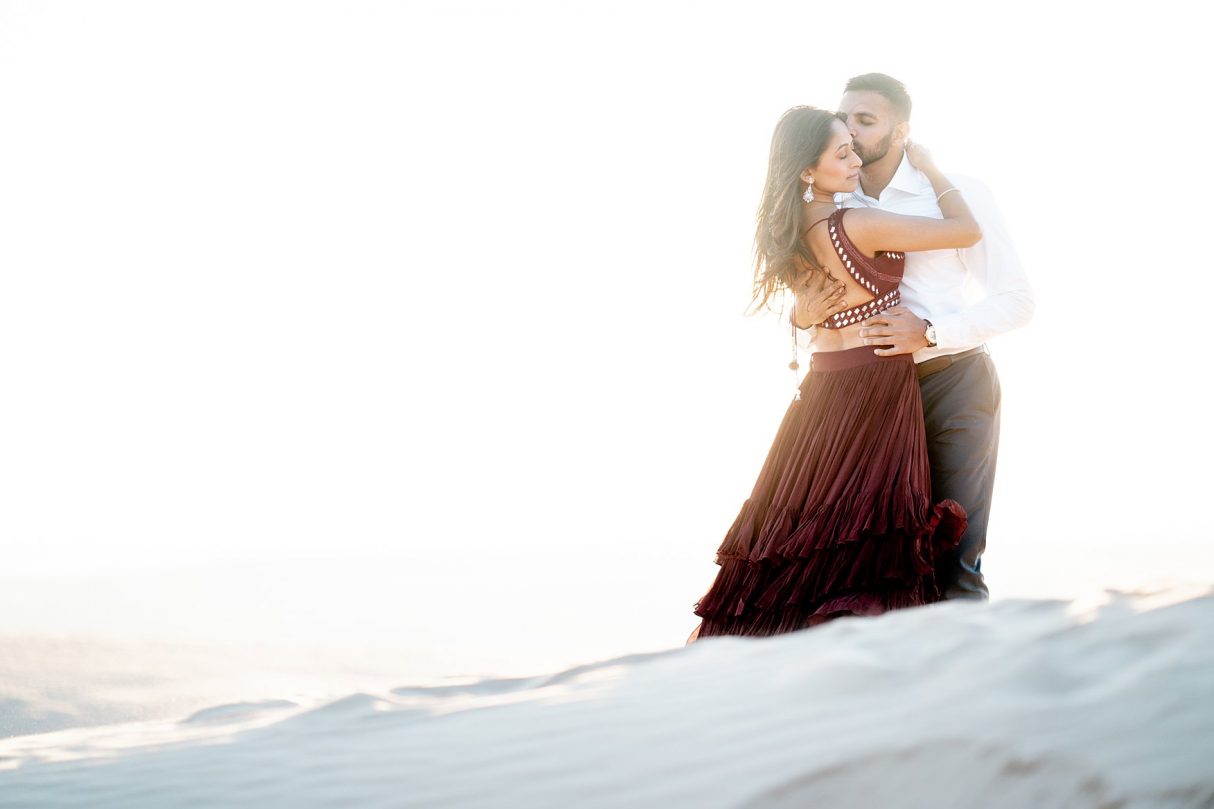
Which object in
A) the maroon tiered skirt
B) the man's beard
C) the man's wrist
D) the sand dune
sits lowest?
the sand dune

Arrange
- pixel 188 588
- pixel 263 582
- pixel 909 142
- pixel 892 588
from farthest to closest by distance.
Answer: pixel 263 582 → pixel 188 588 → pixel 909 142 → pixel 892 588

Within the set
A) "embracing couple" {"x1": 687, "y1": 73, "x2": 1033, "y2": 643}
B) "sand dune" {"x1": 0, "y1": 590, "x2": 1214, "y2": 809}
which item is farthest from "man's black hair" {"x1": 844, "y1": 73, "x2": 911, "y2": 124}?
"sand dune" {"x1": 0, "y1": 590, "x2": 1214, "y2": 809}

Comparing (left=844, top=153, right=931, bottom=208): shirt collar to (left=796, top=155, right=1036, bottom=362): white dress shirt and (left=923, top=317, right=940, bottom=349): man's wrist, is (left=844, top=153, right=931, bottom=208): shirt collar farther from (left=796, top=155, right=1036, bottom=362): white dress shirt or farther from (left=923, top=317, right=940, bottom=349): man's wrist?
(left=923, top=317, right=940, bottom=349): man's wrist

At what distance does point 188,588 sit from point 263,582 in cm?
129

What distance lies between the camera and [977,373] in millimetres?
3148

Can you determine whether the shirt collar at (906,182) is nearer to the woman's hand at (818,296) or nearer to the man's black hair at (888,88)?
the man's black hair at (888,88)

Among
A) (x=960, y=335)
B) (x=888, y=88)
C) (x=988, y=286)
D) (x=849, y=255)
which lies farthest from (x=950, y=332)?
(x=888, y=88)

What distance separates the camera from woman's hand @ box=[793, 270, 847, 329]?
9.98ft

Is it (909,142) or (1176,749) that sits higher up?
(909,142)

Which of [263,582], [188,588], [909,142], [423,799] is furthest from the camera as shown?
[263,582]

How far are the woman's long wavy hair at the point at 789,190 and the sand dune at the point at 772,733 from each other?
199 cm

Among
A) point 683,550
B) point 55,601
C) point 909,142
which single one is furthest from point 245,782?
point 683,550

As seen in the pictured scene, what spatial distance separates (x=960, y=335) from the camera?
3.06 metres

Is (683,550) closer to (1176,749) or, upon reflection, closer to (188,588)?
(188,588)
